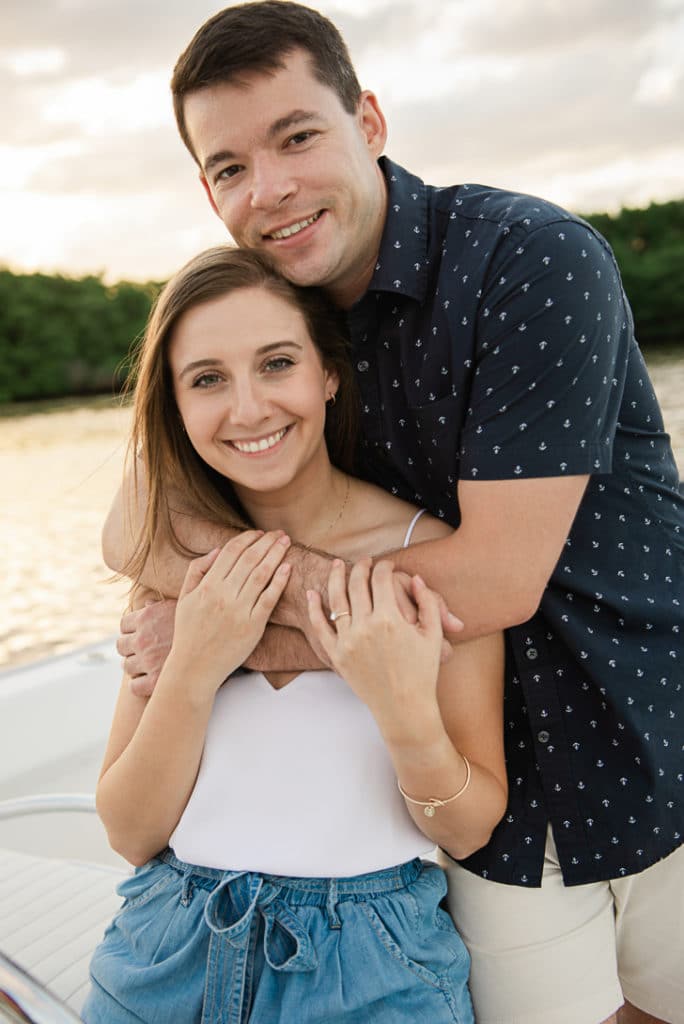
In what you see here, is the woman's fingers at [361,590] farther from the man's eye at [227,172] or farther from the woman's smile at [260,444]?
the man's eye at [227,172]

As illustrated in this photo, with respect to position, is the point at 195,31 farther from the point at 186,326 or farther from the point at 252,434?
the point at 252,434

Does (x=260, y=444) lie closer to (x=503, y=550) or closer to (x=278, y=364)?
(x=278, y=364)

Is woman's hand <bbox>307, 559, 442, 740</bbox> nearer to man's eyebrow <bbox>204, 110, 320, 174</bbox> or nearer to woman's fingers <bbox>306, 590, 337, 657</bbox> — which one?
woman's fingers <bbox>306, 590, 337, 657</bbox>

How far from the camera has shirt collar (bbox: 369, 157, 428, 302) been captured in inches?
62.6

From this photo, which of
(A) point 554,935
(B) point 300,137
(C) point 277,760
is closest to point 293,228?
(B) point 300,137

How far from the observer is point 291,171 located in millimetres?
1676

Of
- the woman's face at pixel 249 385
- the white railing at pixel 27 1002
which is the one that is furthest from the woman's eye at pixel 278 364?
the white railing at pixel 27 1002

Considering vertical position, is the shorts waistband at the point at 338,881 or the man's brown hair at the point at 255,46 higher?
the man's brown hair at the point at 255,46

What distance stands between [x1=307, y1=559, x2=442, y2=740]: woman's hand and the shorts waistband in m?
0.24

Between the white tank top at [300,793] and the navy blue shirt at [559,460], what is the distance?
26 cm

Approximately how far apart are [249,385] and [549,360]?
1.59ft

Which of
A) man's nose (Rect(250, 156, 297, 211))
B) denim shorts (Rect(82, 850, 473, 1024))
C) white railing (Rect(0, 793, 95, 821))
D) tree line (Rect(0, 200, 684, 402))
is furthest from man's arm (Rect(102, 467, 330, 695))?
tree line (Rect(0, 200, 684, 402))

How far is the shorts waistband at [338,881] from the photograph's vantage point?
4.59 ft

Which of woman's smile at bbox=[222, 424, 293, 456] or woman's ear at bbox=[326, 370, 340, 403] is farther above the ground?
woman's ear at bbox=[326, 370, 340, 403]
